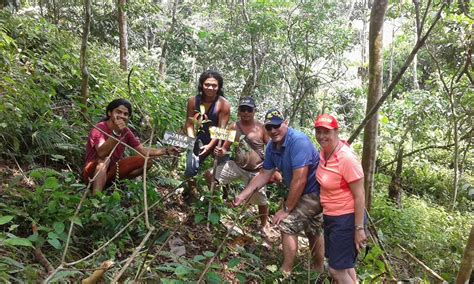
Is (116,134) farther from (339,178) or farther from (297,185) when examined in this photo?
(339,178)

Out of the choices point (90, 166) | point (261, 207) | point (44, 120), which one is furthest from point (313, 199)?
point (44, 120)

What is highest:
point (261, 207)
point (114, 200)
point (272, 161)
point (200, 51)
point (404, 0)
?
point (404, 0)

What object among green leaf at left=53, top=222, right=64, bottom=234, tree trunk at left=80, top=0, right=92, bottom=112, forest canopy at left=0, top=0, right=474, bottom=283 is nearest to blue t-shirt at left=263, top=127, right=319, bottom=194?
forest canopy at left=0, top=0, right=474, bottom=283

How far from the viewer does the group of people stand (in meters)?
3.41

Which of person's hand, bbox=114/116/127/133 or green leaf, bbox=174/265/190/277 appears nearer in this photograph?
green leaf, bbox=174/265/190/277

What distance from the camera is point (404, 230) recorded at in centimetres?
671

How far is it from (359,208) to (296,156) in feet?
2.48

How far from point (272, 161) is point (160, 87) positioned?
4.91 metres

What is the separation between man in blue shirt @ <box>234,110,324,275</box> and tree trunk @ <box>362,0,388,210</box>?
1.35 m

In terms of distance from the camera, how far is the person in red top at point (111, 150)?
13.3 ft

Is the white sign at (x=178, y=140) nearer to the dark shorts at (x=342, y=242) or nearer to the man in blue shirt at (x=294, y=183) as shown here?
the man in blue shirt at (x=294, y=183)

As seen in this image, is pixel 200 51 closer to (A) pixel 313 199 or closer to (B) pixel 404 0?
(B) pixel 404 0

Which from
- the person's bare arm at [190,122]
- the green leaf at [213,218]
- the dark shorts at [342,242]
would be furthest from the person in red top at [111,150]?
the dark shorts at [342,242]

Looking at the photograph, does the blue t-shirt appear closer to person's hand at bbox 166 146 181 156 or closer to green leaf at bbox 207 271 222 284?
person's hand at bbox 166 146 181 156
